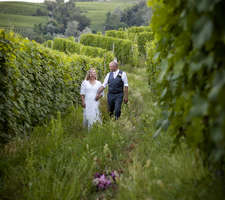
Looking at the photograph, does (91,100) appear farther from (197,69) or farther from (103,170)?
(197,69)

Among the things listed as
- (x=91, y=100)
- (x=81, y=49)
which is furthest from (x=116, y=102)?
(x=81, y=49)

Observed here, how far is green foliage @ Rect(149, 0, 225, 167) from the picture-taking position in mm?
1527

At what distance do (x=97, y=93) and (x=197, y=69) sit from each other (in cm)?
568

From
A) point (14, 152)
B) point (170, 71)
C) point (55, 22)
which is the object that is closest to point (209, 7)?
point (170, 71)

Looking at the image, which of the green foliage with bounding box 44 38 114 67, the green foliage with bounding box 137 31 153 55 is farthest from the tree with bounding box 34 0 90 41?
the green foliage with bounding box 44 38 114 67

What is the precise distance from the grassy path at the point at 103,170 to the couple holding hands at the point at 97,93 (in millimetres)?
1123

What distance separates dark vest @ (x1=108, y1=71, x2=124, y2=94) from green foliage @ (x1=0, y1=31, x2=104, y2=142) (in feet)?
5.55

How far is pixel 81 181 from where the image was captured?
3.92m

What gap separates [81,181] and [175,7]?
280 cm

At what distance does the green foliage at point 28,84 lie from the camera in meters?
5.02

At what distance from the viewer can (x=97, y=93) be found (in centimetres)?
736

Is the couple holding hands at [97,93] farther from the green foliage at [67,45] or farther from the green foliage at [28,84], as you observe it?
the green foliage at [67,45]

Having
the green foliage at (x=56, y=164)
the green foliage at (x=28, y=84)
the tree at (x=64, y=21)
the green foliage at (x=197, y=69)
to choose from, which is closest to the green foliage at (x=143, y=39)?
the green foliage at (x=28, y=84)

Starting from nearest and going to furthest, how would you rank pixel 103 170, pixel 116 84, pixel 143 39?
pixel 103 170, pixel 116 84, pixel 143 39
